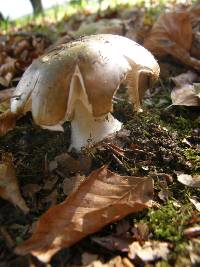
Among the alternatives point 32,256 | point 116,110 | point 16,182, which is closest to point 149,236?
point 32,256

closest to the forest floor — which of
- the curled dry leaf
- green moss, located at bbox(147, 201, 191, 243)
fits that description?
green moss, located at bbox(147, 201, 191, 243)

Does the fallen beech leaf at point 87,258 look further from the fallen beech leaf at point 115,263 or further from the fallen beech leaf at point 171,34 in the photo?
the fallen beech leaf at point 171,34

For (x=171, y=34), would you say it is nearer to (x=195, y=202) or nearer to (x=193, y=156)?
(x=193, y=156)

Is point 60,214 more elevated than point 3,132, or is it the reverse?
point 60,214

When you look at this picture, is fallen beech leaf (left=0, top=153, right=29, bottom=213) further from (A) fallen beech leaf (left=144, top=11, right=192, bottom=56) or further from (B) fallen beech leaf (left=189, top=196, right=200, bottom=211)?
(A) fallen beech leaf (left=144, top=11, right=192, bottom=56)

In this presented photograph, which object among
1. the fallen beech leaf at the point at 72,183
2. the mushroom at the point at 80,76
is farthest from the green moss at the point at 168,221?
the mushroom at the point at 80,76

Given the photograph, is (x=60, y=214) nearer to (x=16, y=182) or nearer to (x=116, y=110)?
(x=16, y=182)
